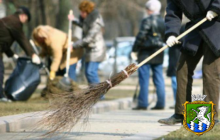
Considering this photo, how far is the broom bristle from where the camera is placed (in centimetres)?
608

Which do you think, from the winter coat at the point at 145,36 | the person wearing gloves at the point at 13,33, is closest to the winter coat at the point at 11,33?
the person wearing gloves at the point at 13,33

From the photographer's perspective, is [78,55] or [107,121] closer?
[107,121]

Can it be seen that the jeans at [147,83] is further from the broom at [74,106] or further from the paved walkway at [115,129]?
the broom at [74,106]

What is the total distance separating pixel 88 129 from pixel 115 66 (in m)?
14.0

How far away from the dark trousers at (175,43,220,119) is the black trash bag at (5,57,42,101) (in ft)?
15.0

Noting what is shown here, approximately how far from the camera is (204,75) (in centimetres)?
659

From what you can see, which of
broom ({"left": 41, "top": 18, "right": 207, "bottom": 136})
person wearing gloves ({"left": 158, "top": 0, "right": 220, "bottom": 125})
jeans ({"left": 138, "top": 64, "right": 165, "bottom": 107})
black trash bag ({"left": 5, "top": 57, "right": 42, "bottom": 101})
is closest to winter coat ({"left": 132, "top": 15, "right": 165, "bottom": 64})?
jeans ({"left": 138, "top": 64, "right": 165, "bottom": 107})

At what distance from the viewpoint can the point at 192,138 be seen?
5.85m

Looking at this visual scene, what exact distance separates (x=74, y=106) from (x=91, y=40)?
18.1 feet

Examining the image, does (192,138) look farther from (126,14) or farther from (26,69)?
(126,14)

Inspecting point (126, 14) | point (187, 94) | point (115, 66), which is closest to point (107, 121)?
point (187, 94)

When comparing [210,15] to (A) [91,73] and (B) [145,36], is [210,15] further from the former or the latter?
(A) [91,73]

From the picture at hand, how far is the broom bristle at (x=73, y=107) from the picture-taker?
6082 millimetres

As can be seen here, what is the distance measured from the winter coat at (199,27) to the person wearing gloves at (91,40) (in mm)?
4942
